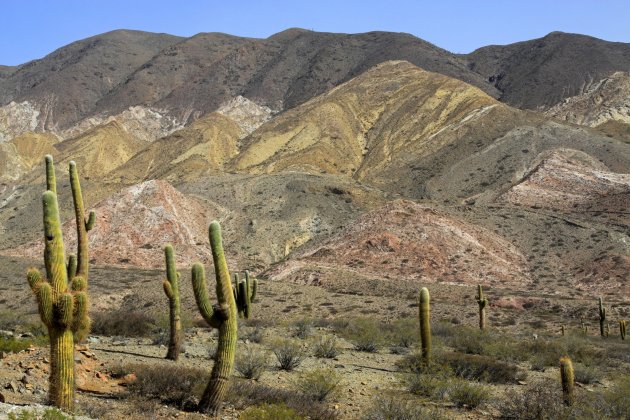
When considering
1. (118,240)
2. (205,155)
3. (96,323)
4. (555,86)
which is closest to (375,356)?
(96,323)

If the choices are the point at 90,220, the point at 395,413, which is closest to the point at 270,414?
the point at 395,413

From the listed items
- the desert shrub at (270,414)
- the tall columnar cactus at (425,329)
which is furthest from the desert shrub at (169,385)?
Result: the tall columnar cactus at (425,329)

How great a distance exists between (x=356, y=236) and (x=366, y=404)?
111ft

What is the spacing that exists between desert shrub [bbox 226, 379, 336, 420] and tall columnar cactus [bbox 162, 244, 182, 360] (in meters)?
4.02

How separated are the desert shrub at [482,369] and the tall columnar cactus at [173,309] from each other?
20.6ft

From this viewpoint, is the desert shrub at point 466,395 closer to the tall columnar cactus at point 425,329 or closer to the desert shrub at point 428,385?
the desert shrub at point 428,385

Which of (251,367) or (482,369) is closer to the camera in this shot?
(251,367)

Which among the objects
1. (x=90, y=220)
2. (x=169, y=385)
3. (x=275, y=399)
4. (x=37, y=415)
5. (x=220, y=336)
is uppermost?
(x=90, y=220)

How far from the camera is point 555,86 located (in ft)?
421

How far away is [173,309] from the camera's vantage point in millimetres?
14844

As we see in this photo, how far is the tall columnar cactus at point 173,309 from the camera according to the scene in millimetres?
14391

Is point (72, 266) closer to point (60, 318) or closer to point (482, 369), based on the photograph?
point (60, 318)

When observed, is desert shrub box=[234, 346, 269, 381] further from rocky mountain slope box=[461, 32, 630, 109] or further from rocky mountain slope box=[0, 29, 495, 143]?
rocky mountain slope box=[461, 32, 630, 109]

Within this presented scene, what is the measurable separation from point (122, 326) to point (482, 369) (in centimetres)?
1057
